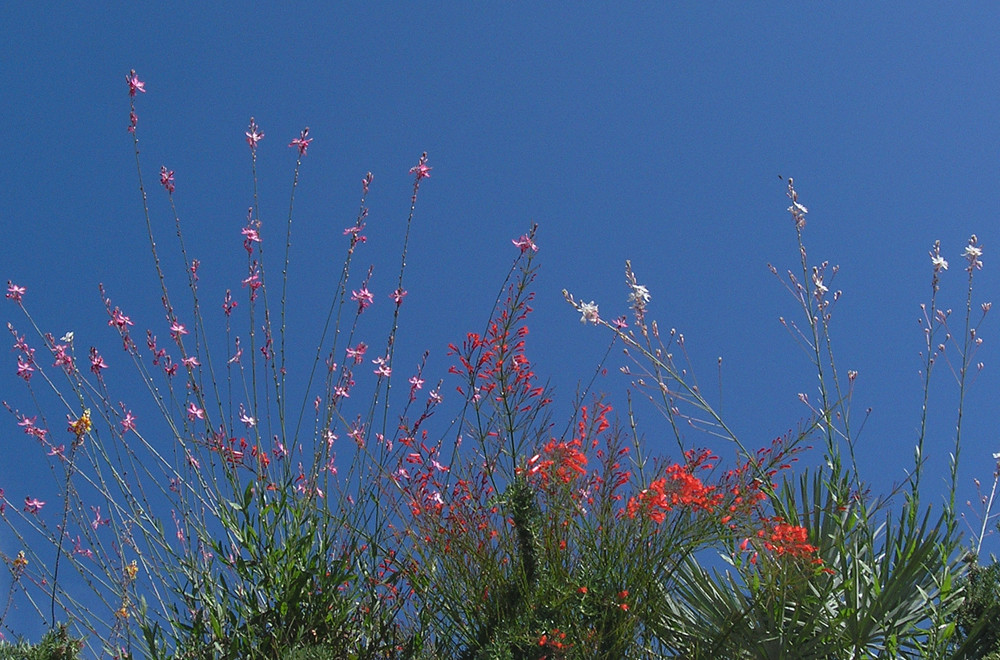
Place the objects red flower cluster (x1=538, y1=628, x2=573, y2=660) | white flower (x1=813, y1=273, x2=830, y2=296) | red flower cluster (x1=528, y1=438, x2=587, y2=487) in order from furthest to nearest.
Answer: white flower (x1=813, y1=273, x2=830, y2=296), red flower cluster (x1=528, y1=438, x2=587, y2=487), red flower cluster (x1=538, y1=628, x2=573, y2=660)

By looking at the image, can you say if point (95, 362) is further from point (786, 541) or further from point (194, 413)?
point (786, 541)

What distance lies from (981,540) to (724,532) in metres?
1.70

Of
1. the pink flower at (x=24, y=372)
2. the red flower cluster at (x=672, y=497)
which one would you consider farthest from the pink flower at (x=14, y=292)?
the red flower cluster at (x=672, y=497)

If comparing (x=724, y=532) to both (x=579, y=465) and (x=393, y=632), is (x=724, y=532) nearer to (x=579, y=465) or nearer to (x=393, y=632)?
(x=579, y=465)

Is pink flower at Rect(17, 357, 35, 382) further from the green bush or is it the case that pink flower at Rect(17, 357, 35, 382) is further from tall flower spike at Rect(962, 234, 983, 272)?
tall flower spike at Rect(962, 234, 983, 272)

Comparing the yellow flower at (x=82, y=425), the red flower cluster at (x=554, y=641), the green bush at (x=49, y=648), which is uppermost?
the yellow flower at (x=82, y=425)

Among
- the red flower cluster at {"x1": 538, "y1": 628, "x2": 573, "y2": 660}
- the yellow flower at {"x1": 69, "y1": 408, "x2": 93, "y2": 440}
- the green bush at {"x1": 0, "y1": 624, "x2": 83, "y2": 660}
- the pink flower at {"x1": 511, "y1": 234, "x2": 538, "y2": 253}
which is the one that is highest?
the pink flower at {"x1": 511, "y1": 234, "x2": 538, "y2": 253}

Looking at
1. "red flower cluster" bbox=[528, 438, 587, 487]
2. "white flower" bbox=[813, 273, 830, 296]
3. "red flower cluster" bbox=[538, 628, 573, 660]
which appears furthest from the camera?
"white flower" bbox=[813, 273, 830, 296]

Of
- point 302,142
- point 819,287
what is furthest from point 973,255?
point 302,142

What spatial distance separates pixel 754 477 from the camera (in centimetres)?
428

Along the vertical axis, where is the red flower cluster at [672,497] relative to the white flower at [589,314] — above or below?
below

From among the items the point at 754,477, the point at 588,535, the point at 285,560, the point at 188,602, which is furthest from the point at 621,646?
the point at 188,602

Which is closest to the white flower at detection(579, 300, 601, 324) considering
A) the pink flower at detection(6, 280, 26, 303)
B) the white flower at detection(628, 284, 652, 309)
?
the white flower at detection(628, 284, 652, 309)

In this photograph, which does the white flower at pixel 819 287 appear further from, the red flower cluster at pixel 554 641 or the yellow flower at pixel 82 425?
the yellow flower at pixel 82 425
